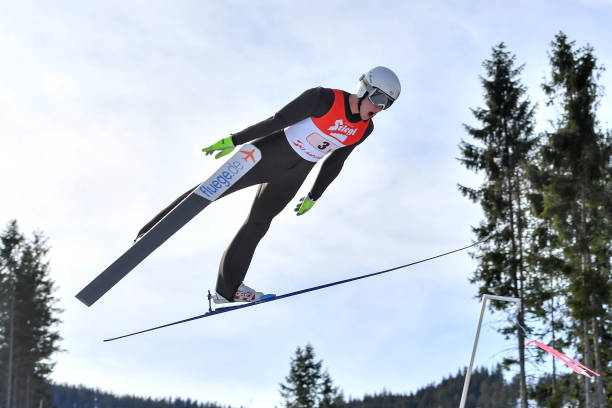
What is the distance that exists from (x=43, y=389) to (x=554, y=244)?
33351 mm

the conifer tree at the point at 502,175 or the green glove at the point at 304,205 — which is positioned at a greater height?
the conifer tree at the point at 502,175

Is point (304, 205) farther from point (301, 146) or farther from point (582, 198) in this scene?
point (582, 198)

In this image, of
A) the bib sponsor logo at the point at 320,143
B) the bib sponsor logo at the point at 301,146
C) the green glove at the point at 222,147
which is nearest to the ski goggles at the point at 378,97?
the bib sponsor logo at the point at 320,143

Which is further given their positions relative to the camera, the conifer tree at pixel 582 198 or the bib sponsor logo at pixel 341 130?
the conifer tree at pixel 582 198

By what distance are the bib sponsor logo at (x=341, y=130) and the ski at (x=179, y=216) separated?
59 centimetres

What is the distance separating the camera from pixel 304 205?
17.7ft

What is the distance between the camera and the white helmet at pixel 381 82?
4578 mm

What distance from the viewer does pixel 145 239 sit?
4762mm

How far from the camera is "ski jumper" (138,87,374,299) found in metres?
4.62

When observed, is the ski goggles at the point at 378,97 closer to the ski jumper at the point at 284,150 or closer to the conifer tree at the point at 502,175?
the ski jumper at the point at 284,150

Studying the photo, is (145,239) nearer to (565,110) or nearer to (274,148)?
(274,148)

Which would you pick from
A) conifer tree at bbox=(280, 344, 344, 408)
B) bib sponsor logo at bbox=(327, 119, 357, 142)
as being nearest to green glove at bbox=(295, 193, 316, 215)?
bib sponsor logo at bbox=(327, 119, 357, 142)

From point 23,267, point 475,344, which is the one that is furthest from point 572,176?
point 23,267

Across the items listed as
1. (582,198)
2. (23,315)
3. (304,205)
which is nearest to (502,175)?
(582,198)
